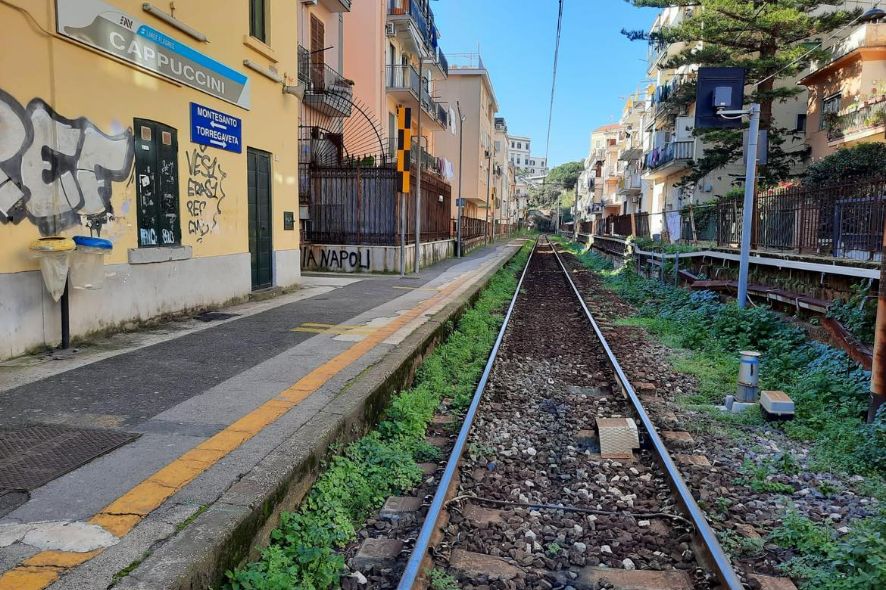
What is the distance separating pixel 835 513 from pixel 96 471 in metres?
4.51

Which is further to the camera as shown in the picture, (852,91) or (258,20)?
(852,91)

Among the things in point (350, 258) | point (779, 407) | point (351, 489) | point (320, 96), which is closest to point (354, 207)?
point (350, 258)

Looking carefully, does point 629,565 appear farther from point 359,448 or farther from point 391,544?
point 359,448

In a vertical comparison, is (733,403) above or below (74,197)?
below

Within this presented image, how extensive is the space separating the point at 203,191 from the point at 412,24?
1984 cm

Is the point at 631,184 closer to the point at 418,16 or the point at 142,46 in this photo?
the point at 418,16

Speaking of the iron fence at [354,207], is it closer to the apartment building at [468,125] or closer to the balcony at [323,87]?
the balcony at [323,87]

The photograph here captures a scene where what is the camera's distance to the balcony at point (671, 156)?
33562mm

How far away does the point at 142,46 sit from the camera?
7.48 meters

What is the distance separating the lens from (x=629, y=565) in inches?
130

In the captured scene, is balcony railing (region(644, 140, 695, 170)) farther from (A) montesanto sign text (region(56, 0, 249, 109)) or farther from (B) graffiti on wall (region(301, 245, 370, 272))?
(A) montesanto sign text (region(56, 0, 249, 109))

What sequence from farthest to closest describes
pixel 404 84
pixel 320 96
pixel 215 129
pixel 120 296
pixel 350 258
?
1. pixel 404 84
2. pixel 320 96
3. pixel 350 258
4. pixel 215 129
5. pixel 120 296

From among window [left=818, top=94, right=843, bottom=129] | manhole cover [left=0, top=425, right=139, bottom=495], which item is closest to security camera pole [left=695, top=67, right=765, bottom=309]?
manhole cover [left=0, top=425, right=139, bottom=495]

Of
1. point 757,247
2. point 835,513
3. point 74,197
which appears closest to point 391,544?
point 835,513
